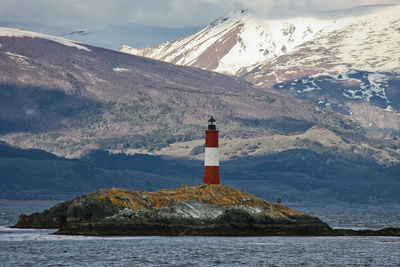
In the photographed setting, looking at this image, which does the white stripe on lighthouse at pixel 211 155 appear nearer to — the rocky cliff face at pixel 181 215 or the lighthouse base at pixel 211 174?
the lighthouse base at pixel 211 174

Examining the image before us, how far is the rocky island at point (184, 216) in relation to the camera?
10594 centimetres

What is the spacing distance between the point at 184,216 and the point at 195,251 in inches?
363

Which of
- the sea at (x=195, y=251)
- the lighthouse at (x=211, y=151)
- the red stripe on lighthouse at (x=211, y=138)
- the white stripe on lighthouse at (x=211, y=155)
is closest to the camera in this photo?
the sea at (x=195, y=251)

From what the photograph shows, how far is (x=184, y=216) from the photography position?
105688 millimetres

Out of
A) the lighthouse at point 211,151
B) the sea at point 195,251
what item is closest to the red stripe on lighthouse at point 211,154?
the lighthouse at point 211,151

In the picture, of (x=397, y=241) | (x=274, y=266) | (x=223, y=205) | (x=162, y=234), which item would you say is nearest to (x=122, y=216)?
(x=162, y=234)

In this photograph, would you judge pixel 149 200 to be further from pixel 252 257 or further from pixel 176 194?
pixel 252 257

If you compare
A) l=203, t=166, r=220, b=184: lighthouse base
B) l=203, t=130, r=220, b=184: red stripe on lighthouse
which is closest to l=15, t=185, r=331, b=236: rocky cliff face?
l=203, t=166, r=220, b=184: lighthouse base

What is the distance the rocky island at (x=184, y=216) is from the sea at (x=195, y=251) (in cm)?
124

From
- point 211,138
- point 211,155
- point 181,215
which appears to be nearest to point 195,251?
point 181,215

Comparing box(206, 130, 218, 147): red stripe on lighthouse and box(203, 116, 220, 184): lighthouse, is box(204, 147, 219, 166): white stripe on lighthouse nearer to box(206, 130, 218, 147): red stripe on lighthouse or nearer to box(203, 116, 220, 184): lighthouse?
box(203, 116, 220, 184): lighthouse

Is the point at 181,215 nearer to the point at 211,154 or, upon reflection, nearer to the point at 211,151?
the point at 211,154

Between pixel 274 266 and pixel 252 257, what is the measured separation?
6.11 metres

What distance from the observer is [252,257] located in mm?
93062
